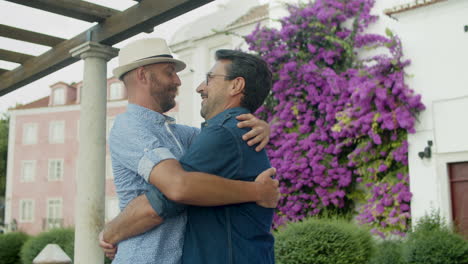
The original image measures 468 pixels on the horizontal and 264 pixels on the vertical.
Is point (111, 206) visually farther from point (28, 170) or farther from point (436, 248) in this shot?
point (436, 248)

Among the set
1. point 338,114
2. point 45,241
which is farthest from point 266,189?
point 45,241

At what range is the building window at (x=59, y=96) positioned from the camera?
131 feet

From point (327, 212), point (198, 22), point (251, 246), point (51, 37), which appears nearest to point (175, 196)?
point (251, 246)

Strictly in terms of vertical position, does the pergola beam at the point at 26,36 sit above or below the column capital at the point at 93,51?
above

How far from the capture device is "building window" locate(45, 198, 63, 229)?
38.7 metres

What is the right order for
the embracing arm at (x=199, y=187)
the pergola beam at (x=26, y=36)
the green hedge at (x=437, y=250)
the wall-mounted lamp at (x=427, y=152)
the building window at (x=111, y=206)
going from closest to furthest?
the embracing arm at (x=199, y=187), the pergola beam at (x=26, y=36), the green hedge at (x=437, y=250), the wall-mounted lamp at (x=427, y=152), the building window at (x=111, y=206)

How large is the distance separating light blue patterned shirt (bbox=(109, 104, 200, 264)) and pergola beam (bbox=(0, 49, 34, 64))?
3.37 metres

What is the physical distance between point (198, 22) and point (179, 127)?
857 inches

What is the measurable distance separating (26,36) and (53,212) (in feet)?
118

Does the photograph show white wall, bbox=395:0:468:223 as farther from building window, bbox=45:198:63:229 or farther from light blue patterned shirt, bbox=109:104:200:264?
building window, bbox=45:198:63:229

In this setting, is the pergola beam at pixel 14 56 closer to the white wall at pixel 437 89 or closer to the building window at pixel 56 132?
the white wall at pixel 437 89

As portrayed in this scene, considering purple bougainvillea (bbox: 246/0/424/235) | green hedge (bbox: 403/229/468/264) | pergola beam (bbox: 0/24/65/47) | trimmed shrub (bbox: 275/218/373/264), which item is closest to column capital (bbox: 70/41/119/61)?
pergola beam (bbox: 0/24/65/47)

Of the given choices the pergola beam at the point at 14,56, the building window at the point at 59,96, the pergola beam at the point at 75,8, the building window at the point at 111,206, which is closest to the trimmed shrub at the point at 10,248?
the pergola beam at the point at 14,56

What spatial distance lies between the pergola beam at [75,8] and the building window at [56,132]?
35262 millimetres
